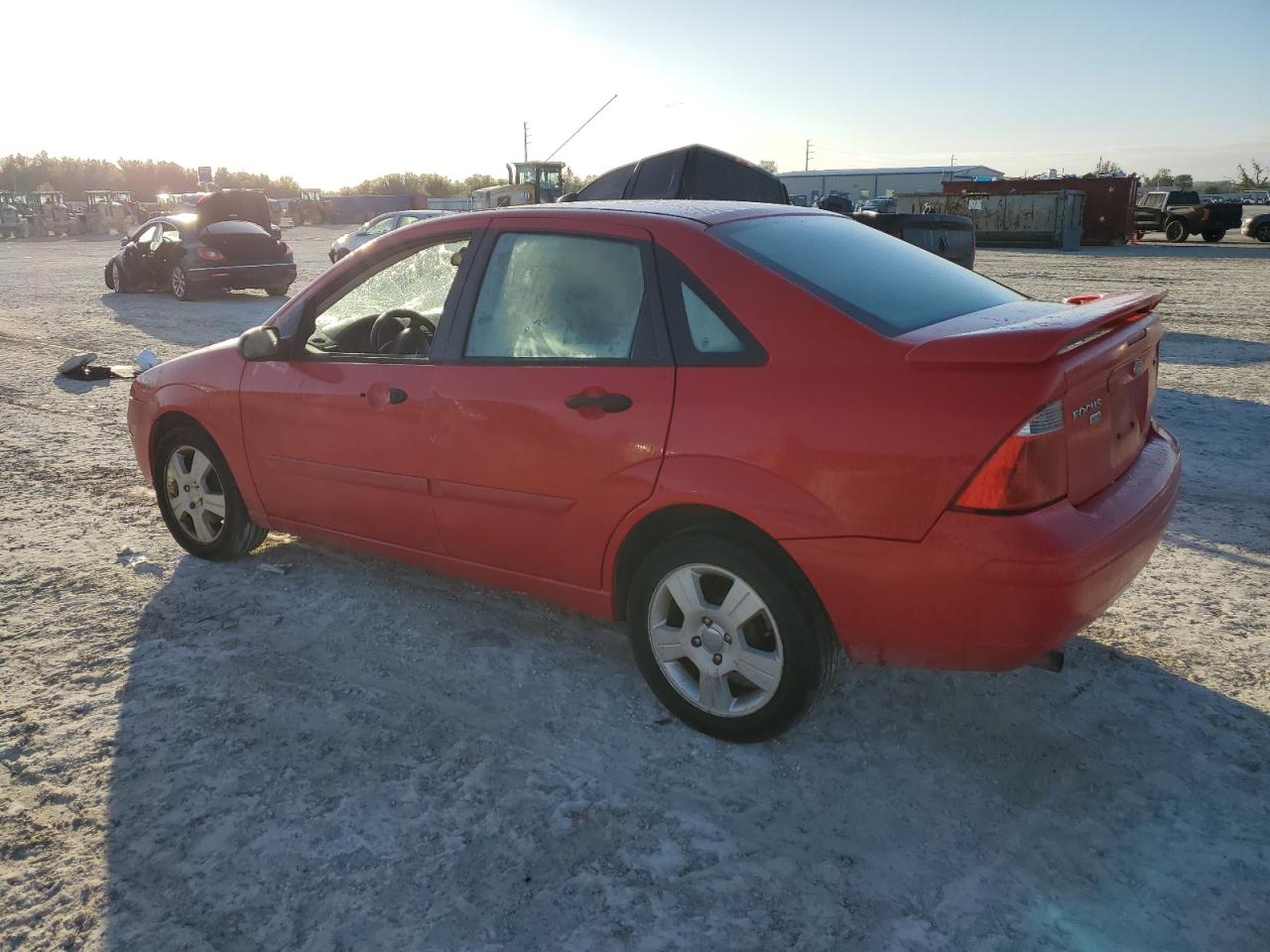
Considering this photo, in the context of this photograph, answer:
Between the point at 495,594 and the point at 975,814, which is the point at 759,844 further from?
the point at 495,594

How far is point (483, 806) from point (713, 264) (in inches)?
69.6

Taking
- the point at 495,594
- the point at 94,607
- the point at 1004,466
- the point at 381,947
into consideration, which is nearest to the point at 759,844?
the point at 381,947

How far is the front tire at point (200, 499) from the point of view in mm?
4379

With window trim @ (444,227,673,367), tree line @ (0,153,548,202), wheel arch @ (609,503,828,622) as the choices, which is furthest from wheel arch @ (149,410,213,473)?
tree line @ (0,153,548,202)

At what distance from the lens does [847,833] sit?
255 cm

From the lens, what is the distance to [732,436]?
2719 millimetres

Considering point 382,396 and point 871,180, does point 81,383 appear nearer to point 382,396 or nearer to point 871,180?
point 382,396

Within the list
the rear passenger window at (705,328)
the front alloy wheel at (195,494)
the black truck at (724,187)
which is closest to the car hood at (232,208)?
the black truck at (724,187)

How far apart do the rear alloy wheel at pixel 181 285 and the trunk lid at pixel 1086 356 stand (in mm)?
15940

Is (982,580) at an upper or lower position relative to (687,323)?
lower

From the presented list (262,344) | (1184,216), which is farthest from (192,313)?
(1184,216)

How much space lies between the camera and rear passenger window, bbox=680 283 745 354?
280cm

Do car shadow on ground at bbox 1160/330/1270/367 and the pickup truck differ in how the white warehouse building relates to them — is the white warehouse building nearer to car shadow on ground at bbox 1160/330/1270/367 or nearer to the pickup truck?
the pickup truck

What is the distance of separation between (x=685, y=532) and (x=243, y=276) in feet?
50.6
